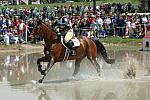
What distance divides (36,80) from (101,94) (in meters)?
3.68

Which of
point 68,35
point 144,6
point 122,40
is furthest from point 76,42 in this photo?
point 144,6

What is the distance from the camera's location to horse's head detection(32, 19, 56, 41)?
18.8 meters

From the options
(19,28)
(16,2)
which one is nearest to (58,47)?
(19,28)

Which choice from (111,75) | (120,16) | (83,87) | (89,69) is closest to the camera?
(83,87)

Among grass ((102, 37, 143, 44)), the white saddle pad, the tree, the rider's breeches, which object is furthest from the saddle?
the tree

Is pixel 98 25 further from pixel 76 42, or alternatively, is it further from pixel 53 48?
pixel 53 48

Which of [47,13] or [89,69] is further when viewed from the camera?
[47,13]

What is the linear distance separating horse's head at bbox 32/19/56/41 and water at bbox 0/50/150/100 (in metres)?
1.58

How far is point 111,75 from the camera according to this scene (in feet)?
69.1

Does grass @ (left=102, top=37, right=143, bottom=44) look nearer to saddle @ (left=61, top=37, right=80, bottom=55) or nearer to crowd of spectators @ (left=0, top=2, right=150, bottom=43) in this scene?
crowd of spectators @ (left=0, top=2, right=150, bottom=43)

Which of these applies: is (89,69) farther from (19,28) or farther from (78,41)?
(19,28)

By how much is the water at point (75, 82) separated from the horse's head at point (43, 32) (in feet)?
5.17

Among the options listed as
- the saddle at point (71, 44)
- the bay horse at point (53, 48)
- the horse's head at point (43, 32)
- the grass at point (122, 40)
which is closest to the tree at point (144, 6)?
the grass at point (122, 40)

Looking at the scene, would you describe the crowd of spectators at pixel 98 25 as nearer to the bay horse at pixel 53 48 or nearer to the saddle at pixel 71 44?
the bay horse at pixel 53 48
